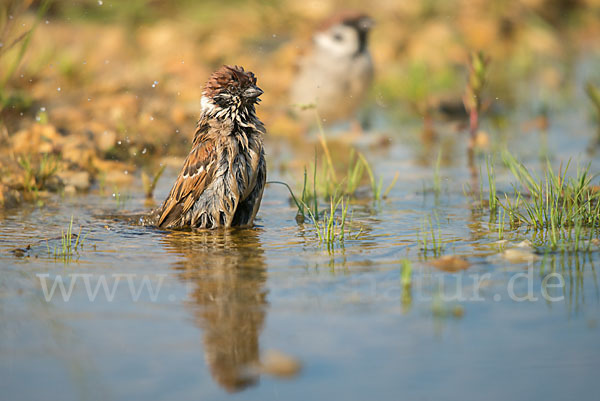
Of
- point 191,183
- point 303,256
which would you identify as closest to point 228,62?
point 191,183

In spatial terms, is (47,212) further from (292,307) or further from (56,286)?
(292,307)

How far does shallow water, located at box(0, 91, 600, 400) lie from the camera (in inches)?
114

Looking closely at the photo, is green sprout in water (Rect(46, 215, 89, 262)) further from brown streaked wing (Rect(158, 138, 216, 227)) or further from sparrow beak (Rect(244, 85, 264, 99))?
sparrow beak (Rect(244, 85, 264, 99))

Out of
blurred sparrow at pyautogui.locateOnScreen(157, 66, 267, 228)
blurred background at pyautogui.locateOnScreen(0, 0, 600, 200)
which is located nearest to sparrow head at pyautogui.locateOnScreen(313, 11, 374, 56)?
blurred background at pyautogui.locateOnScreen(0, 0, 600, 200)

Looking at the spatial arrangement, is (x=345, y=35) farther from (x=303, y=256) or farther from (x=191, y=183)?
(x=303, y=256)

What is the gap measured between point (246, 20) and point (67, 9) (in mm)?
3048

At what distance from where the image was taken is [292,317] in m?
3.54

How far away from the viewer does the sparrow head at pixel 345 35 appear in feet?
34.2

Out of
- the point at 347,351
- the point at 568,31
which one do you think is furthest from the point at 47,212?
A: the point at 568,31

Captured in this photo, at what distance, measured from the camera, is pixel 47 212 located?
608 centimetres

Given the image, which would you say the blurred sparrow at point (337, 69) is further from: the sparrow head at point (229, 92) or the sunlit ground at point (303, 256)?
the sparrow head at point (229, 92)

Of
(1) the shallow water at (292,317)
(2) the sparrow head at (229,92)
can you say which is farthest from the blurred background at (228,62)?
(1) the shallow water at (292,317)

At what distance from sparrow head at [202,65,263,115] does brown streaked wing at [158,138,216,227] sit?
0.29 metres

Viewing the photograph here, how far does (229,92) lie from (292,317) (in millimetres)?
2453
